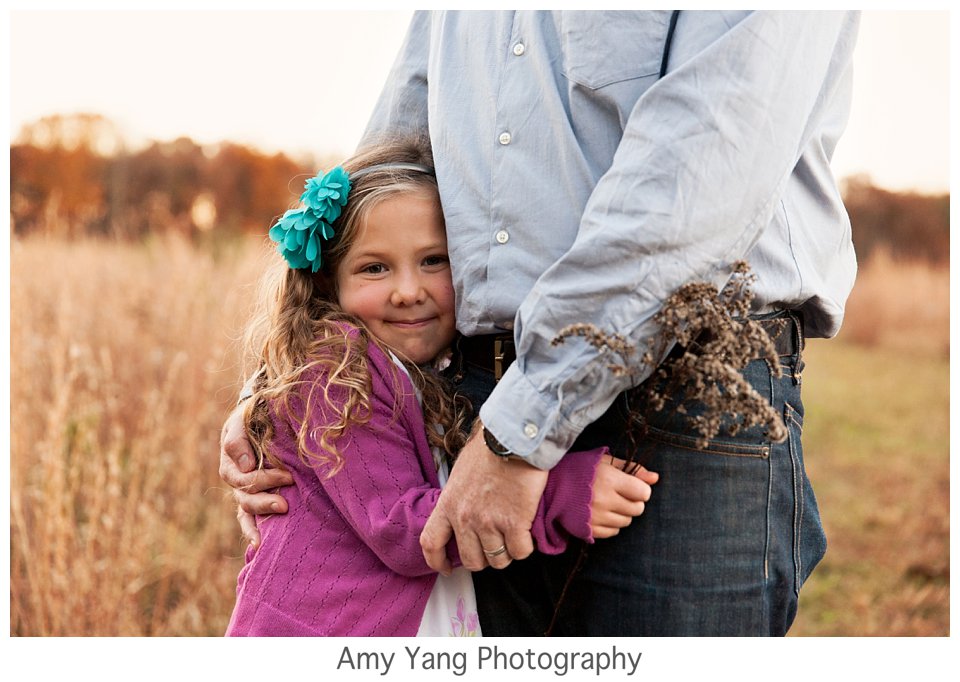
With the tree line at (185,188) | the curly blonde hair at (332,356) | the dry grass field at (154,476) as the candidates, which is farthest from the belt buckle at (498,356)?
the tree line at (185,188)

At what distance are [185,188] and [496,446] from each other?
34.2ft

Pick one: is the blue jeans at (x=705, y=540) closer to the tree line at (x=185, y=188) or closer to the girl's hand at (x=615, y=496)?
the girl's hand at (x=615, y=496)

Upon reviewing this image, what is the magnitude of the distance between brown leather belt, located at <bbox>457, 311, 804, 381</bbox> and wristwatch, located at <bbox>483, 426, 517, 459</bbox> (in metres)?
0.18

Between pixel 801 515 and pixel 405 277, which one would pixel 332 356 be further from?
pixel 801 515

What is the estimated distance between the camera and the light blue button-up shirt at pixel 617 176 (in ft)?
4.36

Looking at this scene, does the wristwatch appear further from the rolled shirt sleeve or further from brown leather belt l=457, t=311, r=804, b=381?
brown leather belt l=457, t=311, r=804, b=381

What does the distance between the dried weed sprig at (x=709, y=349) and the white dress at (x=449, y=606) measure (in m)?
0.52

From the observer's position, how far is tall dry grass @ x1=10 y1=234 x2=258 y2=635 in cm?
313

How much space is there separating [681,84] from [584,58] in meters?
0.21

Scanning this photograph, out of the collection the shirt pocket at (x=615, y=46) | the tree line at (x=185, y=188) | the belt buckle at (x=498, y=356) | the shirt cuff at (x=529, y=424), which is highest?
the tree line at (x=185, y=188)

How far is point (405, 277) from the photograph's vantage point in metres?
1.76

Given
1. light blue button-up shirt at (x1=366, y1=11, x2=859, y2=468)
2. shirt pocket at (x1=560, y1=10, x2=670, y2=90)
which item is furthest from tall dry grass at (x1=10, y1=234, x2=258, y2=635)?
shirt pocket at (x1=560, y1=10, x2=670, y2=90)
